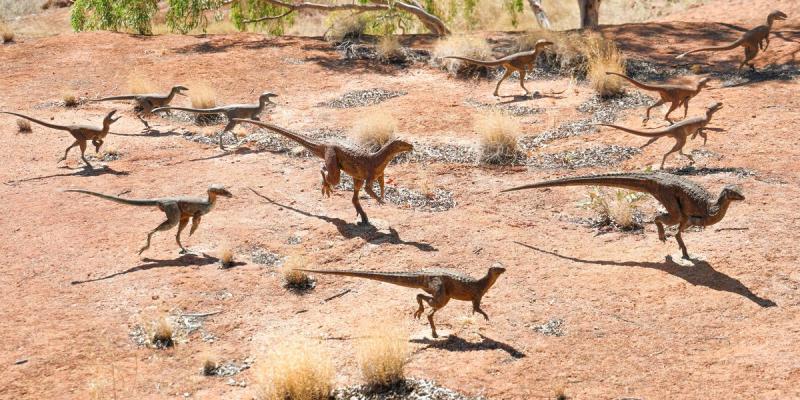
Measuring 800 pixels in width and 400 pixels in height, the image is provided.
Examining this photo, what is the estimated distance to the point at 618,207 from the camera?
9.55 meters

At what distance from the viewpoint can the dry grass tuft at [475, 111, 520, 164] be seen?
39.9 ft

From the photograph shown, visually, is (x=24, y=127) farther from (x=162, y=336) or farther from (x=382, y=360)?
(x=382, y=360)

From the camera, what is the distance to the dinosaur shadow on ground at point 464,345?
698 centimetres

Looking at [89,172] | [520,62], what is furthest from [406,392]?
[520,62]

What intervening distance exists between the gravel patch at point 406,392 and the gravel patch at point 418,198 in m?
4.29

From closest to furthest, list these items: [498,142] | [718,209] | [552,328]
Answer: [552,328] < [718,209] < [498,142]

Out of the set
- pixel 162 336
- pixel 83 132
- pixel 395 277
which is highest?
pixel 83 132

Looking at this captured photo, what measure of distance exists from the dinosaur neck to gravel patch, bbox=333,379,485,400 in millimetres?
3411

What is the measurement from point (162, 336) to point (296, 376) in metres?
1.79

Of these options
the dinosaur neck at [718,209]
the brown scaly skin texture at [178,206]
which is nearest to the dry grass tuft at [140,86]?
the brown scaly skin texture at [178,206]

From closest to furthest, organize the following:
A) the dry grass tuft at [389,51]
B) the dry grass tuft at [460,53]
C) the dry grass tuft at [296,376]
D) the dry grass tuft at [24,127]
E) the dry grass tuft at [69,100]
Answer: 1. the dry grass tuft at [296,376]
2. the dry grass tuft at [24,127]
3. the dry grass tuft at [69,100]
4. the dry grass tuft at [460,53]
5. the dry grass tuft at [389,51]

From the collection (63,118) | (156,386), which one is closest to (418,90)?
(63,118)

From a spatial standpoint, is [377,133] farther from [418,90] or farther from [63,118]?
[63,118]

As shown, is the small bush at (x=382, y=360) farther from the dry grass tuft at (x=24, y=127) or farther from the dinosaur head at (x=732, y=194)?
the dry grass tuft at (x=24, y=127)
